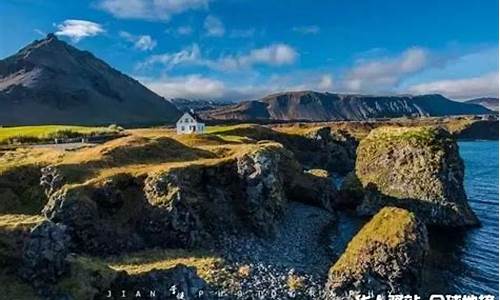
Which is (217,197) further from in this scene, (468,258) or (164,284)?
(468,258)

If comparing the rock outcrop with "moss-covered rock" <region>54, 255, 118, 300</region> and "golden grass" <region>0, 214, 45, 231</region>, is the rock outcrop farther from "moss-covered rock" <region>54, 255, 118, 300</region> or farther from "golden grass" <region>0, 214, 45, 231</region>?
"golden grass" <region>0, 214, 45, 231</region>

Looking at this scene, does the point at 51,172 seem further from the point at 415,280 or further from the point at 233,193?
the point at 415,280

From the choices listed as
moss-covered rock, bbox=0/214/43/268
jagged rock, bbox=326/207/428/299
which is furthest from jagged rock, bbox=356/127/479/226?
moss-covered rock, bbox=0/214/43/268

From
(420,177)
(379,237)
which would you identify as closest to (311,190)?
(420,177)

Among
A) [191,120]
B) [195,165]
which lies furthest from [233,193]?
[191,120]

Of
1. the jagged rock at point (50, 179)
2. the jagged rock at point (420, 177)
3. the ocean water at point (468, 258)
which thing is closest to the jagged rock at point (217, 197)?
the jagged rock at point (50, 179)

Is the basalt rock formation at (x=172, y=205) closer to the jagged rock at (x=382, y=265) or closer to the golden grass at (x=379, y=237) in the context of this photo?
the golden grass at (x=379, y=237)
